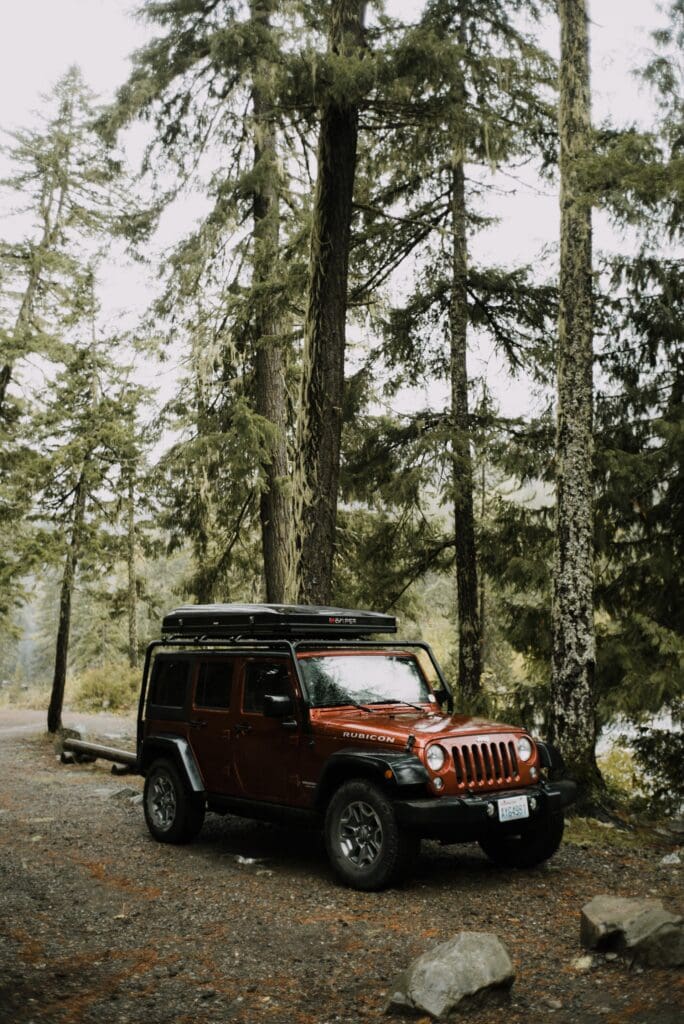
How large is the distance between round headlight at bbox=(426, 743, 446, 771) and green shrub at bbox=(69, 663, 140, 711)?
20832 millimetres

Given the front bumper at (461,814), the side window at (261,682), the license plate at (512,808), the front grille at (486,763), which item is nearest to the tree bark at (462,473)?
the side window at (261,682)

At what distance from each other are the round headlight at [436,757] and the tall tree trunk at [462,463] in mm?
6418

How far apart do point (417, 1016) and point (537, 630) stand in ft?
27.2

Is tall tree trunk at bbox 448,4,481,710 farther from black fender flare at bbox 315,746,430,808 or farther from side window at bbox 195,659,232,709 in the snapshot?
black fender flare at bbox 315,746,430,808

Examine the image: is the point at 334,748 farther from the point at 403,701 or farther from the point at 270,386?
the point at 270,386

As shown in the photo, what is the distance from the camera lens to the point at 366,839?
685 centimetres

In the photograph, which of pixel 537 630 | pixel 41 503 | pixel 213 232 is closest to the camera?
pixel 537 630

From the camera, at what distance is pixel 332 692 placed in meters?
7.85

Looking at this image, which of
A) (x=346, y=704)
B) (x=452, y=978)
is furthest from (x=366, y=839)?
(x=452, y=978)

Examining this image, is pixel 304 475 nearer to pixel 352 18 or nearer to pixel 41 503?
pixel 352 18

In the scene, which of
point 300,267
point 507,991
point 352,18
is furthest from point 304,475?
point 507,991

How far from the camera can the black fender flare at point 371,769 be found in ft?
21.5

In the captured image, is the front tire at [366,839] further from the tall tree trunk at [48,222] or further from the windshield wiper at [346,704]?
the tall tree trunk at [48,222]

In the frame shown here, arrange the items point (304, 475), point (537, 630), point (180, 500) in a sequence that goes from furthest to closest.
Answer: point (180, 500), point (537, 630), point (304, 475)
